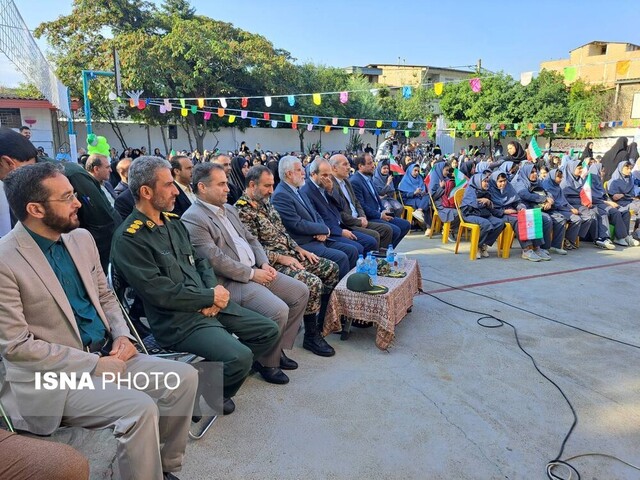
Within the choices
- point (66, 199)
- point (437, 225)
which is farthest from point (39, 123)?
point (66, 199)

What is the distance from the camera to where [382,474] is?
2197 mm

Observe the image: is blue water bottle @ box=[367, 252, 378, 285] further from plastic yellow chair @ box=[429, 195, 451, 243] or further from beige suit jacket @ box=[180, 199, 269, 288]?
plastic yellow chair @ box=[429, 195, 451, 243]

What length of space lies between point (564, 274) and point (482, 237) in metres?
Answer: 1.22

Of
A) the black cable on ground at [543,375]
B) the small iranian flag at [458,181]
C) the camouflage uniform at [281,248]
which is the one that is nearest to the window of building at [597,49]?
the small iranian flag at [458,181]

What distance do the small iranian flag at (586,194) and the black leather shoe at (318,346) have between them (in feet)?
20.6

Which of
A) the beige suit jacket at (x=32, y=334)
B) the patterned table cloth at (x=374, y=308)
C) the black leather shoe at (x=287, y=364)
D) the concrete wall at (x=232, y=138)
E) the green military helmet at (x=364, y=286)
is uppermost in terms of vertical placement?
the concrete wall at (x=232, y=138)

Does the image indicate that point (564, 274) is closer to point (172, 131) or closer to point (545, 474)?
point (545, 474)

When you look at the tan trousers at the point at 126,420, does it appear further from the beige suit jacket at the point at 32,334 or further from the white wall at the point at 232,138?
the white wall at the point at 232,138

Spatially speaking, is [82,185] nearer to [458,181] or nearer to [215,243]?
[215,243]

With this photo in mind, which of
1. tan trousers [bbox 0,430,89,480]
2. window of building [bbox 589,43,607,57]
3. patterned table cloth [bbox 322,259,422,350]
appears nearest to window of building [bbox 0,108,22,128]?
patterned table cloth [bbox 322,259,422,350]

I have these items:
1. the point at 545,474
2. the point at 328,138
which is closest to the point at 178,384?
the point at 545,474

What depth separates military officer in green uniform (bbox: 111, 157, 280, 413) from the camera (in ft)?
8.04

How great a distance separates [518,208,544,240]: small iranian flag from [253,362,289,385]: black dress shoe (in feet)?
16.1

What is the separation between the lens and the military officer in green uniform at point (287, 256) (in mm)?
3549
